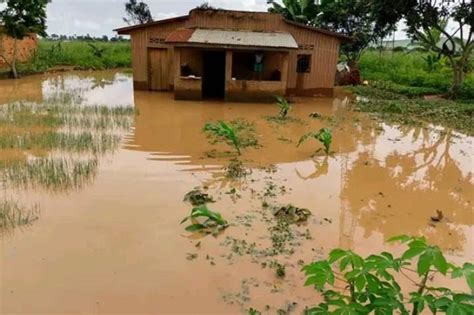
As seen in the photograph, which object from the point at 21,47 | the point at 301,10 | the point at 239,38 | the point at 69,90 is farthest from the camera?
the point at 21,47

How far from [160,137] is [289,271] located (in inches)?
261

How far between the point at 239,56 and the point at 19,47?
16010 millimetres

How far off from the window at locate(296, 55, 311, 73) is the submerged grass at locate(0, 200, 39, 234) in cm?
A: 1495

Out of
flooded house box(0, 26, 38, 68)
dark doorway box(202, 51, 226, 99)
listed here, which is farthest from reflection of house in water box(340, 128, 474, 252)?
flooded house box(0, 26, 38, 68)

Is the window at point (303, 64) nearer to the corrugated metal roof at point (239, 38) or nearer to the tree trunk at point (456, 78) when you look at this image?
the corrugated metal roof at point (239, 38)

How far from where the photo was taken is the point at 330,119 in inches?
541

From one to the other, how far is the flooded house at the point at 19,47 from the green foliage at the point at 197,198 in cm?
2098

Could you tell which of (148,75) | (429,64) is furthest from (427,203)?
(429,64)

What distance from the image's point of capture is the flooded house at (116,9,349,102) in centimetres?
1702

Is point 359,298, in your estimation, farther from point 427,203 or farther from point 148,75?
point 148,75

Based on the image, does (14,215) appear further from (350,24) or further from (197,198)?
(350,24)

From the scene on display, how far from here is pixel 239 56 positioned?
60.3 ft

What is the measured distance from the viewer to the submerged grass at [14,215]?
5219 mm

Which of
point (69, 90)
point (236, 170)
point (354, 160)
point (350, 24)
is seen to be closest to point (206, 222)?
point (236, 170)
